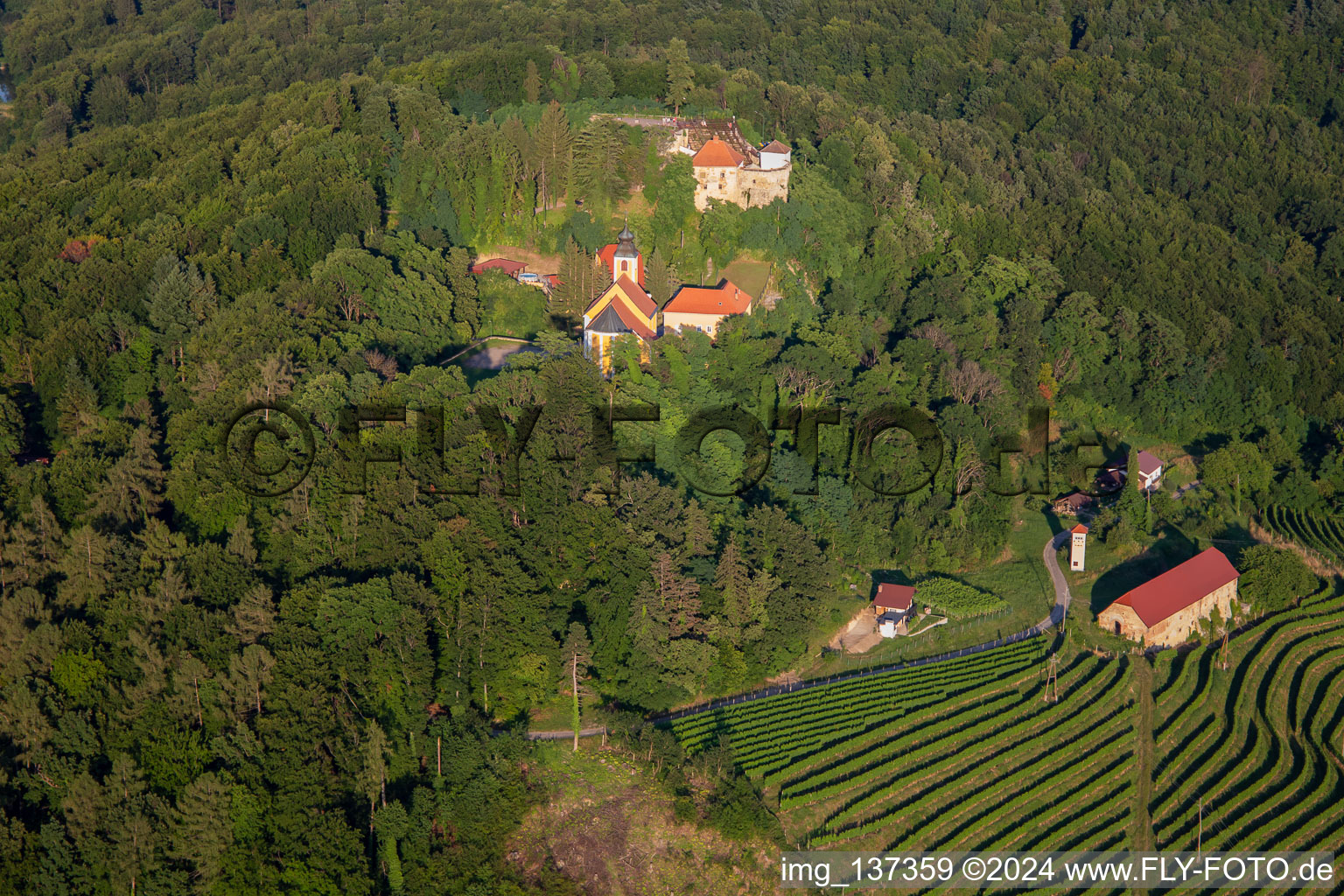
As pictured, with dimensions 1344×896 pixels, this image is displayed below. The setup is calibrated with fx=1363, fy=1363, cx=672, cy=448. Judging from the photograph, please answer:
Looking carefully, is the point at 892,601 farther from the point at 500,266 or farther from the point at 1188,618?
the point at 500,266

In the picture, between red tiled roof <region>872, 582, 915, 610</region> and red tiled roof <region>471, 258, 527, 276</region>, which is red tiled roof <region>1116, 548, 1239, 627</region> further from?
red tiled roof <region>471, 258, 527, 276</region>

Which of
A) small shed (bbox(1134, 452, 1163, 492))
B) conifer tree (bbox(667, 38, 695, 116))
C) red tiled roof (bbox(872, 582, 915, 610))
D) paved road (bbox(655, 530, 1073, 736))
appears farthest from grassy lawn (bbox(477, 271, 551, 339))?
small shed (bbox(1134, 452, 1163, 492))

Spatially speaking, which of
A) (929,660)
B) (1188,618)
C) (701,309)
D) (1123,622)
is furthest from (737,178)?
(1188,618)

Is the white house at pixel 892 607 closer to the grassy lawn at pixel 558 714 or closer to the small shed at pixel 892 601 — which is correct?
the small shed at pixel 892 601

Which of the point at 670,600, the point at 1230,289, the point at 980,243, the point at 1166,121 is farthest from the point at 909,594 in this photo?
the point at 1166,121

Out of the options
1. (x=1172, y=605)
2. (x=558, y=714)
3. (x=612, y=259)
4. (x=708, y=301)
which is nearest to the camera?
(x=558, y=714)

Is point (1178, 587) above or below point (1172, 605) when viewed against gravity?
above

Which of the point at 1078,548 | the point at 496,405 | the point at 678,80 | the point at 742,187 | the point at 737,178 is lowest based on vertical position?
the point at 1078,548

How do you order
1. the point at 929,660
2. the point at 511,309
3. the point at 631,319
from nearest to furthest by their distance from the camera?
the point at 929,660 < the point at 631,319 < the point at 511,309
